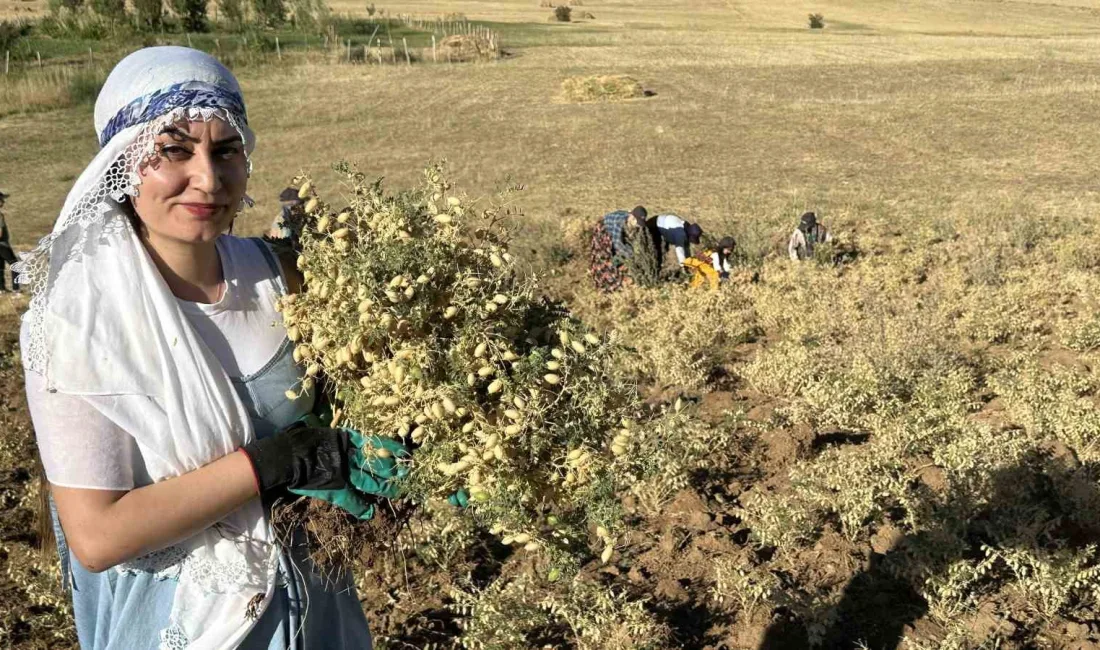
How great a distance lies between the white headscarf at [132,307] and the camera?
1.62 metres

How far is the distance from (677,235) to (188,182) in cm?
821

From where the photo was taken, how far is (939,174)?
15.3 m

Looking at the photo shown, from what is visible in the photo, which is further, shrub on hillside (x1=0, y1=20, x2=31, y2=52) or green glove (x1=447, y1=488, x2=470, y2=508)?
shrub on hillside (x1=0, y1=20, x2=31, y2=52)

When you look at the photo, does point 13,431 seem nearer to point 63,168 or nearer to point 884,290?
point 884,290

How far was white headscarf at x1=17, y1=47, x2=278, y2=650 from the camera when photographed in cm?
162

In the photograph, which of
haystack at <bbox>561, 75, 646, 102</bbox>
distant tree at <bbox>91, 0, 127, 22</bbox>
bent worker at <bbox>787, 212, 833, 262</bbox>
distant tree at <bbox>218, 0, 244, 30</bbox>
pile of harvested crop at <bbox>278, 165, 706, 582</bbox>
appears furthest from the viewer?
distant tree at <bbox>218, 0, 244, 30</bbox>

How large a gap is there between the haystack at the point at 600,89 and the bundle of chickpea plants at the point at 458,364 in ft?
71.6

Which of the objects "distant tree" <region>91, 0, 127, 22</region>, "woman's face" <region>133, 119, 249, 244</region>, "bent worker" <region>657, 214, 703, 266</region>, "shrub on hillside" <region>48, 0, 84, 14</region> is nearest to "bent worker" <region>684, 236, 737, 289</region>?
"bent worker" <region>657, 214, 703, 266</region>

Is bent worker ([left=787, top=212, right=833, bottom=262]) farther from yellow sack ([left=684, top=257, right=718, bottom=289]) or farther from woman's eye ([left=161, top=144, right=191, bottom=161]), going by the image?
woman's eye ([left=161, top=144, right=191, bottom=161])

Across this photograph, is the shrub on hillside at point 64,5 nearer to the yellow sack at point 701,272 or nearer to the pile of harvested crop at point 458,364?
the yellow sack at point 701,272

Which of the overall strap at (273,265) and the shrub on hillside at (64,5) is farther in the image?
the shrub on hillside at (64,5)

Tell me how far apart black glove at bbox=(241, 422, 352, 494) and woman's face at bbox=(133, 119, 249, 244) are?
1.28ft

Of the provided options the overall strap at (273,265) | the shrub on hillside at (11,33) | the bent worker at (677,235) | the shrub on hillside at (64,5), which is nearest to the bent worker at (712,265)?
the bent worker at (677,235)

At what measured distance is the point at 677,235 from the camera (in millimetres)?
9664
